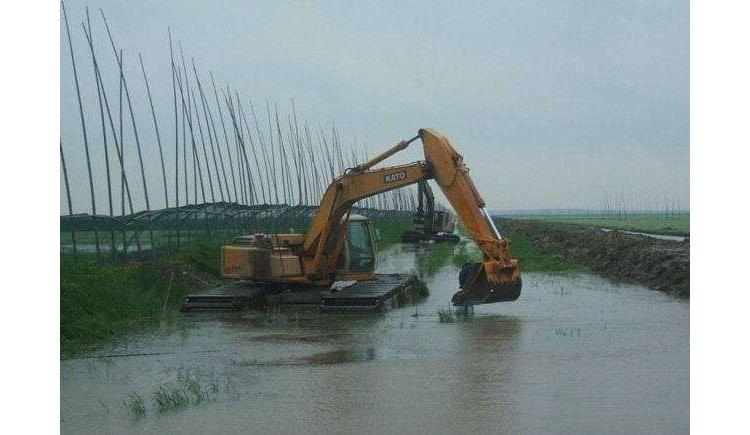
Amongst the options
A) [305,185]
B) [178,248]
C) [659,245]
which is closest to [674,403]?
[178,248]

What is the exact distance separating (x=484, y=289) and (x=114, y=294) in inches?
200

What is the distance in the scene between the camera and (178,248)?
62.7ft

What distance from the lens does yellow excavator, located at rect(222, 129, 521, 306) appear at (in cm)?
1326

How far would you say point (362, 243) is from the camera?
1620 cm

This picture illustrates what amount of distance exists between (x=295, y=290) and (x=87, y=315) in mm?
4322

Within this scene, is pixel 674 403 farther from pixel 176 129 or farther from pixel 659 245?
pixel 659 245

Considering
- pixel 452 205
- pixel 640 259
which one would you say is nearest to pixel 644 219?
pixel 452 205

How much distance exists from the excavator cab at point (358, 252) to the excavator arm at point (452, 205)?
572 mm

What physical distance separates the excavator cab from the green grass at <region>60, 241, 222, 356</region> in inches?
109

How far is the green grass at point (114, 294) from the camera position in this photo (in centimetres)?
1159

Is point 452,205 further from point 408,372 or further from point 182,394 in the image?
point 182,394

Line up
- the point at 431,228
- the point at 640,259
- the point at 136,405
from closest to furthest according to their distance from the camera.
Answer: the point at 136,405 < the point at 640,259 < the point at 431,228

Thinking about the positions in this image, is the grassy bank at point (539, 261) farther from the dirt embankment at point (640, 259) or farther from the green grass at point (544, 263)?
the dirt embankment at point (640, 259)

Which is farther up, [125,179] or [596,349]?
[125,179]
